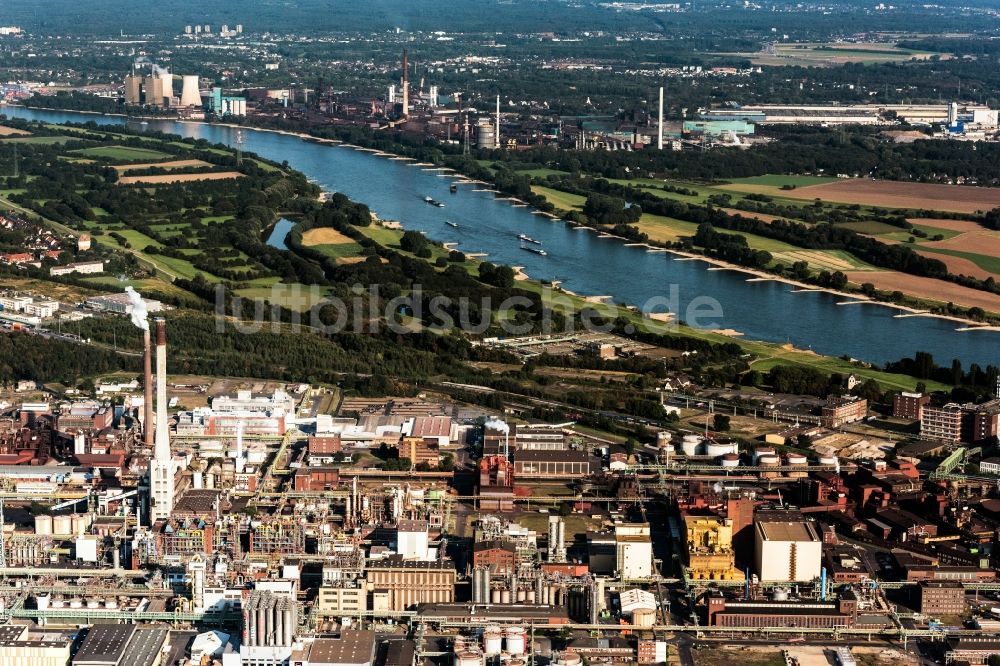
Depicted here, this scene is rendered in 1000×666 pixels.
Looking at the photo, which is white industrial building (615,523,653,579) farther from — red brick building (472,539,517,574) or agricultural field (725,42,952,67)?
agricultural field (725,42,952,67)

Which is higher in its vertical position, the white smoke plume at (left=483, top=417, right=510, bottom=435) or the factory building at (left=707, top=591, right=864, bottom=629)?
the white smoke plume at (left=483, top=417, right=510, bottom=435)

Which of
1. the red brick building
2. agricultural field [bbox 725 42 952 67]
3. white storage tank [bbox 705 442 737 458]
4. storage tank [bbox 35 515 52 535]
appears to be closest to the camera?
the red brick building

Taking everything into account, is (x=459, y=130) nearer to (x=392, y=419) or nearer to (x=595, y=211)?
(x=595, y=211)

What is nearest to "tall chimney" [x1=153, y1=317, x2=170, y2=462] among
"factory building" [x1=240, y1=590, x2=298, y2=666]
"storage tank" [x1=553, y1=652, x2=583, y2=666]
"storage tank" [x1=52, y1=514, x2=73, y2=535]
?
"storage tank" [x1=52, y1=514, x2=73, y2=535]

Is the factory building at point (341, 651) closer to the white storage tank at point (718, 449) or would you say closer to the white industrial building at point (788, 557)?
the white industrial building at point (788, 557)

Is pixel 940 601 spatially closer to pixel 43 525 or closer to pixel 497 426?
pixel 497 426

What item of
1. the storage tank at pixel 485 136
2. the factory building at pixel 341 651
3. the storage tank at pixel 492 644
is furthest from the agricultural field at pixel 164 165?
the storage tank at pixel 492 644
